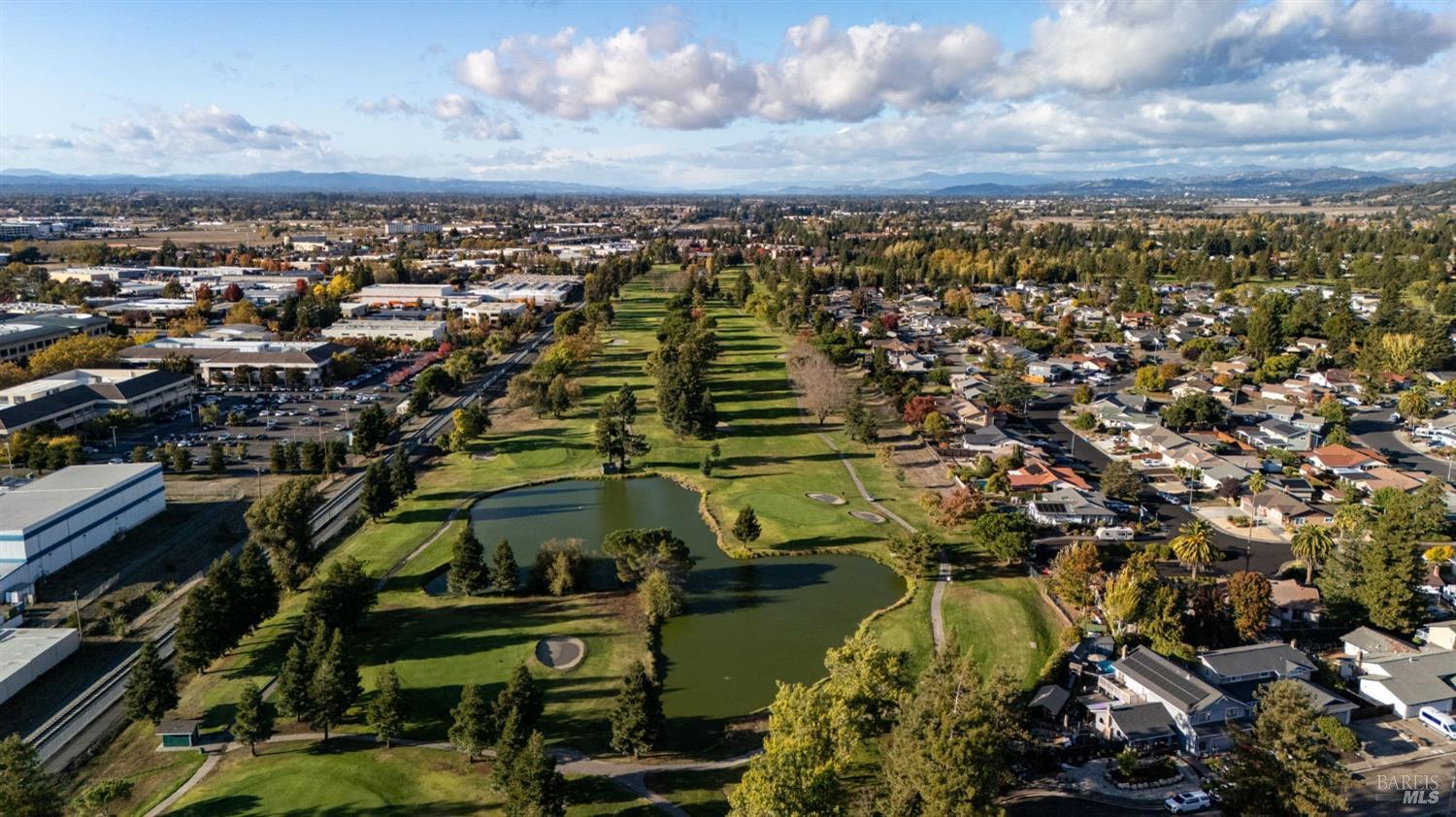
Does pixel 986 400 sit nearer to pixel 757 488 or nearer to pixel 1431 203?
pixel 757 488

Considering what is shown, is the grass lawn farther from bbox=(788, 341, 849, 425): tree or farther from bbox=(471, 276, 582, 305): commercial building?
bbox=(471, 276, 582, 305): commercial building

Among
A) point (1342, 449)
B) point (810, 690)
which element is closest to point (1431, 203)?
point (1342, 449)

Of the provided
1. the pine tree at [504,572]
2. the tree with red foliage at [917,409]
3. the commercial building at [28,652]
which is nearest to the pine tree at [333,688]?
the pine tree at [504,572]

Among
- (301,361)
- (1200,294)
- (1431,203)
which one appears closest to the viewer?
(301,361)

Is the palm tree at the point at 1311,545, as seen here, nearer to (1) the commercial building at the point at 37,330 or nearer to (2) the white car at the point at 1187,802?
(2) the white car at the point at 1187,802

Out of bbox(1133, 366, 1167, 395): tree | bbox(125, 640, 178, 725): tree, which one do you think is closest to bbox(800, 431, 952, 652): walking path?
bbox(125, 640, 178, 725): tree
